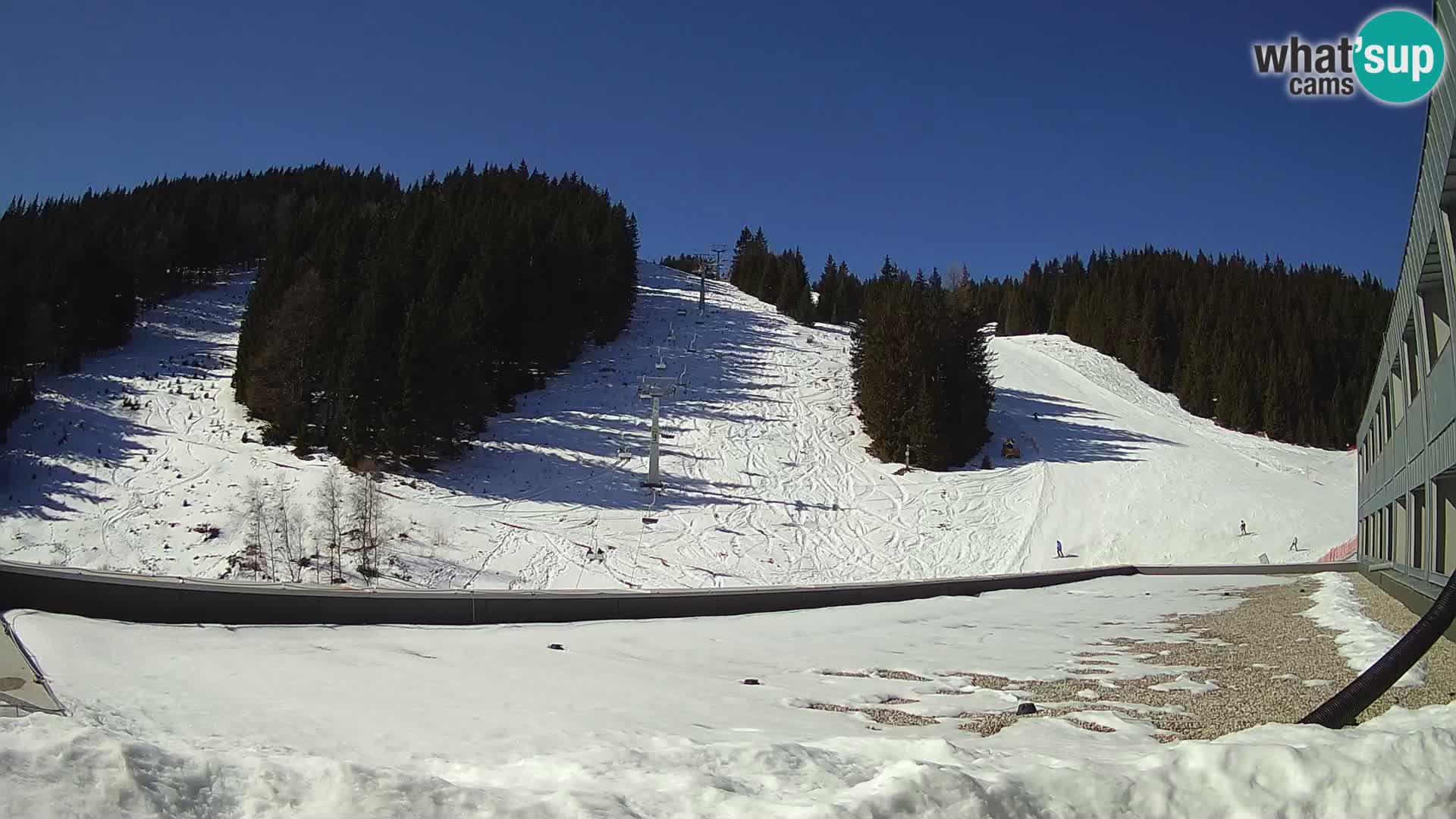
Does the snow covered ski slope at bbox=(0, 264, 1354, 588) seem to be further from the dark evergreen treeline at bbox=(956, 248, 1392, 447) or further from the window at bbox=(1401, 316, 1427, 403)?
the window at bbox=(1401, 316, 1427, 403)

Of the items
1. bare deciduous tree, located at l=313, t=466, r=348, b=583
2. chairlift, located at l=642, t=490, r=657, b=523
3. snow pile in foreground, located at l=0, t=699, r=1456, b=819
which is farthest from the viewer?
chairlift, located at l=642, t=490, r=657, b=523

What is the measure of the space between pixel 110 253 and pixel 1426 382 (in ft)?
186

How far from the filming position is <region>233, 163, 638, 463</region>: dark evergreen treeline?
31391mm

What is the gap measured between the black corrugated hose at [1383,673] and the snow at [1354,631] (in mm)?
213

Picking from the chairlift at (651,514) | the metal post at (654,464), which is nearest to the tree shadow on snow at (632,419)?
the chairlift at (651,514)

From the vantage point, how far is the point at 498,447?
3491 centimetres

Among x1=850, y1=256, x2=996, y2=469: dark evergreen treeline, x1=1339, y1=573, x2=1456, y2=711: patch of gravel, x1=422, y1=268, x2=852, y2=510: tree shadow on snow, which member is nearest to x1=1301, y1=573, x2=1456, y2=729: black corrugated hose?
x1=1339, y1=573, x2=1456, y2=711: patch of gravel

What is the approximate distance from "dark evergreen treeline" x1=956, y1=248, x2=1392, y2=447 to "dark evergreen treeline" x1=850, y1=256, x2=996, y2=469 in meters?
4.13

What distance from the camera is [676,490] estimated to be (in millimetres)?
32500

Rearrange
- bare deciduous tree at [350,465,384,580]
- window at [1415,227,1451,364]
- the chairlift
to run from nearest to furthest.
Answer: window at [1415,227,1451,364] < bare deciduous tree at [350,465,384,580] < the chairlift

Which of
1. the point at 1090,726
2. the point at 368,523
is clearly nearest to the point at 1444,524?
the point at 1090,726

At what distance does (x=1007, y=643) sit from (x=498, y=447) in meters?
27.9

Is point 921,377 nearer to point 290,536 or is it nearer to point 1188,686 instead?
point 290,536

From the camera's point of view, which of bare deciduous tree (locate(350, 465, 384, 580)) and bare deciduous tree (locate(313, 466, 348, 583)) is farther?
bare deciduous tree (locate(350, 465, 384, 580))
